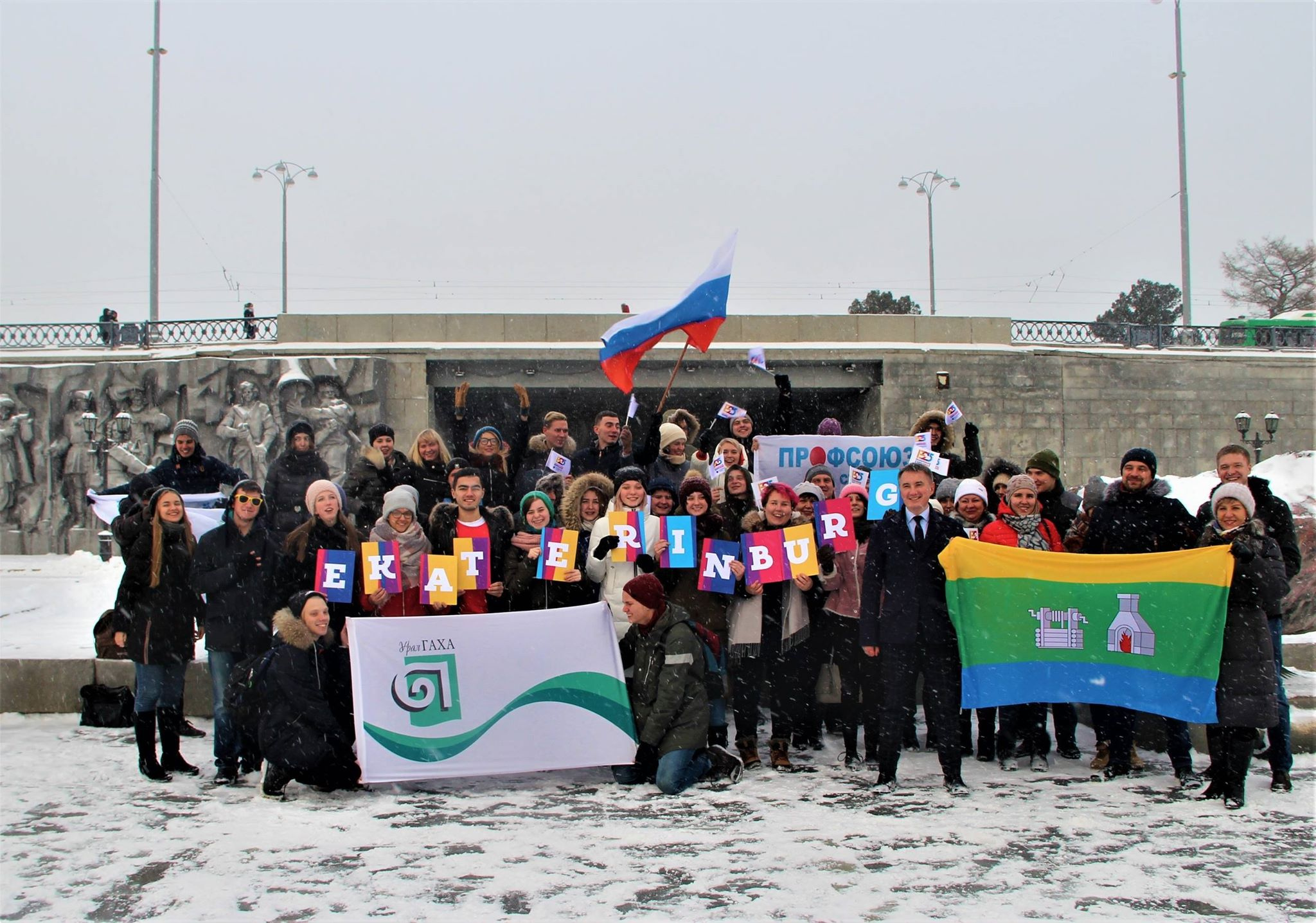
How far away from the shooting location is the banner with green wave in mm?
6195

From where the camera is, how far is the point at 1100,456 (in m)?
21.8

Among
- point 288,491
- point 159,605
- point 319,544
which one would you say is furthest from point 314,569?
point 288,491

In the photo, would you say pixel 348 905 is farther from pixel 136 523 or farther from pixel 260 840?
pixel 136 523

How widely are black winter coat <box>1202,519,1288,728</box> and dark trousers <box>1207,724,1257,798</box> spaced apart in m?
0.06

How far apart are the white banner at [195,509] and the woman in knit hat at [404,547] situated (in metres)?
1.16

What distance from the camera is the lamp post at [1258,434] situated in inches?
805

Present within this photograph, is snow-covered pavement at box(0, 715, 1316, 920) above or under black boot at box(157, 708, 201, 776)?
under

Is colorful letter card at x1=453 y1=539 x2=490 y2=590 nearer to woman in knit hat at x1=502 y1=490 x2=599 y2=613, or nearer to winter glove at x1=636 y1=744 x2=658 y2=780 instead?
woman in knit hat at x1=502 y1=490 x2=599 y2=613

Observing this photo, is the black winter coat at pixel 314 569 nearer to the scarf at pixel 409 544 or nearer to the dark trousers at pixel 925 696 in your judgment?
the scarf at pixel 409 544

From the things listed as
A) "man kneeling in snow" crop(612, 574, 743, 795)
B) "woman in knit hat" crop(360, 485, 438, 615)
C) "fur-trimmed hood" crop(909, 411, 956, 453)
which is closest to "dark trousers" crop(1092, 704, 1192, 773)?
"man kneeling in snow" crop(612, 574, 743, 795)

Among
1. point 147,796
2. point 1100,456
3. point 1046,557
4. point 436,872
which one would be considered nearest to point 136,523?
point 147,796

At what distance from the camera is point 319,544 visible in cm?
661

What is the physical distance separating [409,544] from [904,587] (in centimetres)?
292

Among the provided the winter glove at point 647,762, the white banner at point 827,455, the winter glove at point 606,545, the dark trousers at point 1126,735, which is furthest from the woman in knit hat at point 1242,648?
the white banner at point 827,455
